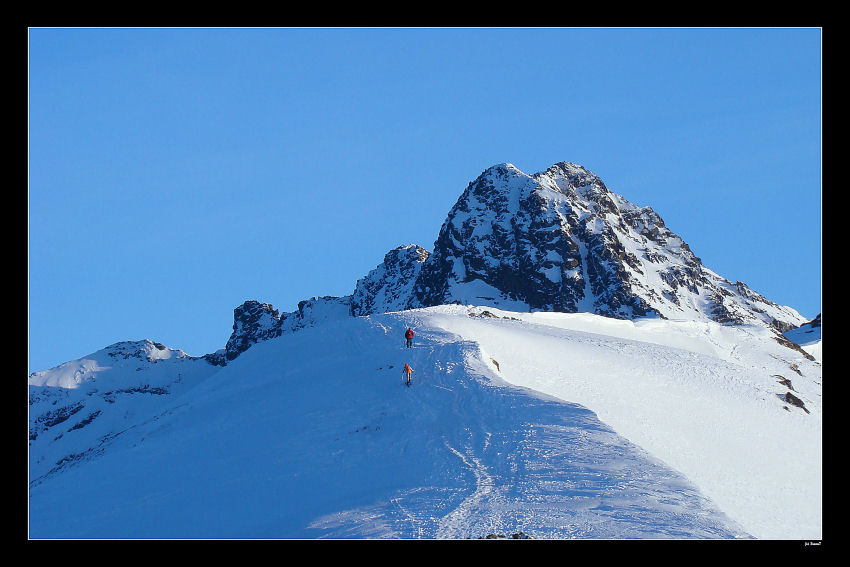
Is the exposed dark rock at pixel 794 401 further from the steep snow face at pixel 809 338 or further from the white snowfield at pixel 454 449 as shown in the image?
the steep snow face at pixel 809 338

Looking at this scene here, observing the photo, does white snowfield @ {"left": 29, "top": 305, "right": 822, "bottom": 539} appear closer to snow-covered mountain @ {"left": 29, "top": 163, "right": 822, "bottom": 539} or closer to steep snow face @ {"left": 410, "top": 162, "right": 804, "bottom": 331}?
snow-covered mountain @ {"left": 29, "top": 163, "right": 822, "bottom": 539}

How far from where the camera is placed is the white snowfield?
27844 mm

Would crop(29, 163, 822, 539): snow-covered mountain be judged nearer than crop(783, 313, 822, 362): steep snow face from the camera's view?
Yes

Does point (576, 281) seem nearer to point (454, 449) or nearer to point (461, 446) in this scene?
point (461, 446)

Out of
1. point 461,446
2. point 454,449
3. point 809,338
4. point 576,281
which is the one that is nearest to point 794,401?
point 461,446

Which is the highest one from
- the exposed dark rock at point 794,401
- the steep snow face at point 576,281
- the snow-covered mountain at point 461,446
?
the steep snow face at point 576,281

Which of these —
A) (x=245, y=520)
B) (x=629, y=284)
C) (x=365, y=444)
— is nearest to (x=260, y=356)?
(x=365, y=444)

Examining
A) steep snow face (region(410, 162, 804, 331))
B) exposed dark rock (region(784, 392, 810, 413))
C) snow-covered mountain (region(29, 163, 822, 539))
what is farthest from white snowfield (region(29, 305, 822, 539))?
steep snow face (region(410, 162, 804, 331))

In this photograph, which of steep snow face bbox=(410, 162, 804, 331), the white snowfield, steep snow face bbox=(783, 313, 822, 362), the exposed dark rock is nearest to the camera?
the white snowfield

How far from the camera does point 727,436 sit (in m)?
42.9

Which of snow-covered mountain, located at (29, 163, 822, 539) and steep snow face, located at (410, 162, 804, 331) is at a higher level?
steep snow face, located at (410, 162, 804, 331)

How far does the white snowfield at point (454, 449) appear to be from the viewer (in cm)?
2784

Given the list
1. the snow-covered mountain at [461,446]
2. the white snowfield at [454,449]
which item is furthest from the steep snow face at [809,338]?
the white snowfield at [454,449]
